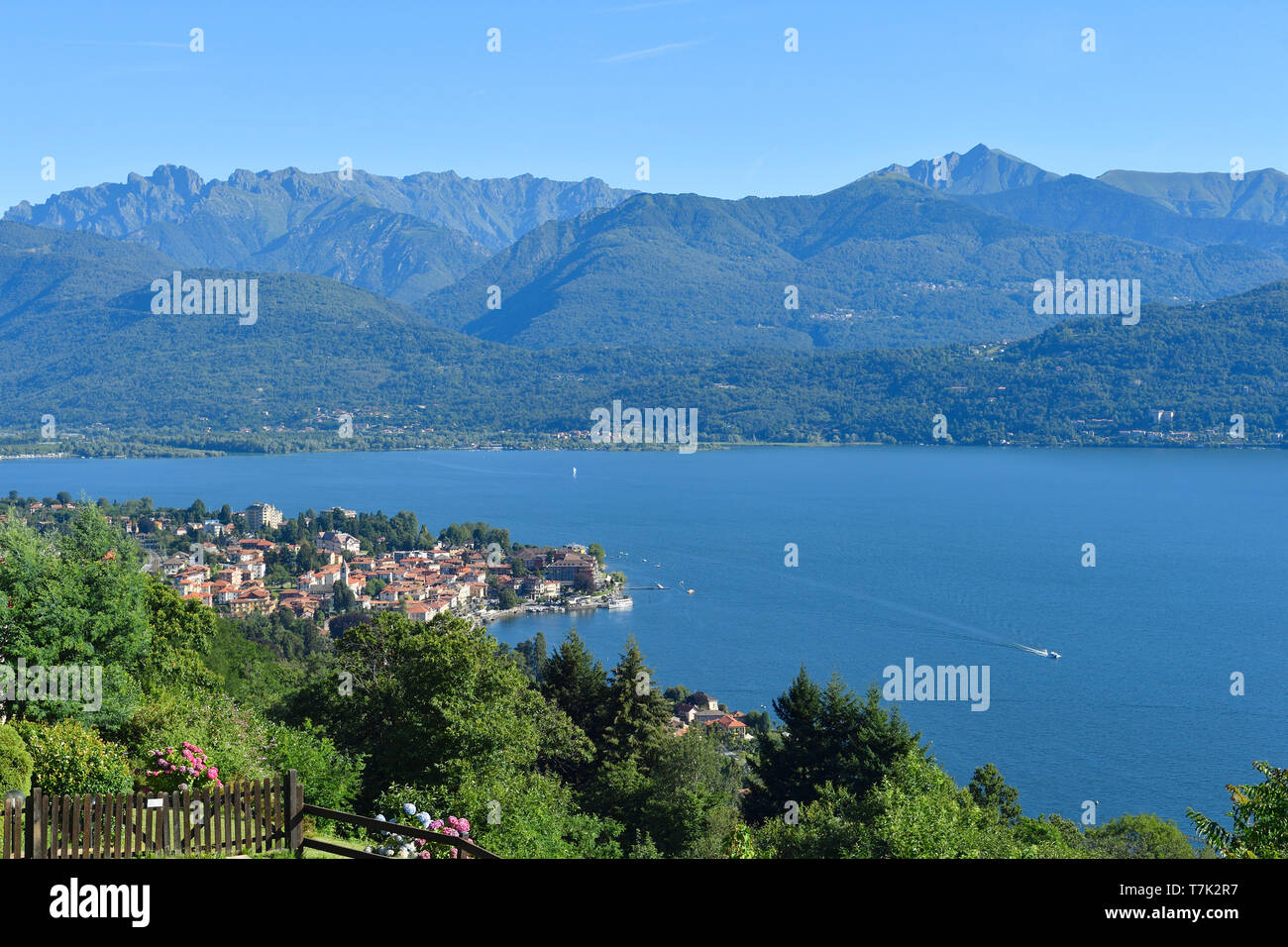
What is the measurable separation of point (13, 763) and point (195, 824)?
91.4 inches

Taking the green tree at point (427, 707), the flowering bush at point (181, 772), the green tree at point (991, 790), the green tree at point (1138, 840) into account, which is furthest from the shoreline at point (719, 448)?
the flowering bush at point (181, 772)

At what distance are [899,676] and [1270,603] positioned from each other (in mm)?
21660

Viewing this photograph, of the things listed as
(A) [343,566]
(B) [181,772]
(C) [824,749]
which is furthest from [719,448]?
(B) [181,772]

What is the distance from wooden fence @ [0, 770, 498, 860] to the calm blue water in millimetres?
23406

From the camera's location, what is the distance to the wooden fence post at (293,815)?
205 inches

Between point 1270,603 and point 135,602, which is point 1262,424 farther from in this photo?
point 135,602

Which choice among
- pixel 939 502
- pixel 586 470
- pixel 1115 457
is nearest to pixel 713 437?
pixel 586 470

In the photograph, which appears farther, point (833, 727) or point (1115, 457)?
point (1115, 457)

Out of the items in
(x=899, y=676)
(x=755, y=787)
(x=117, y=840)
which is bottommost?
(x=899, y=676)

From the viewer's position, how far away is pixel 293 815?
5.24m

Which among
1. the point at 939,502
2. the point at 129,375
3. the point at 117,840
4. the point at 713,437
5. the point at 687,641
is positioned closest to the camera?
the point at 117,840

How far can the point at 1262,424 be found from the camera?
11800 cm

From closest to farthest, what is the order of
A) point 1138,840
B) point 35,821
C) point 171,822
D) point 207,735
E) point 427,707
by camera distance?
point 35,821
point 171,822
point 207,735
point 427,707
point 1138,840

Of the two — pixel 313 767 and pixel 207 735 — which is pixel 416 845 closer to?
pixel 207 735
